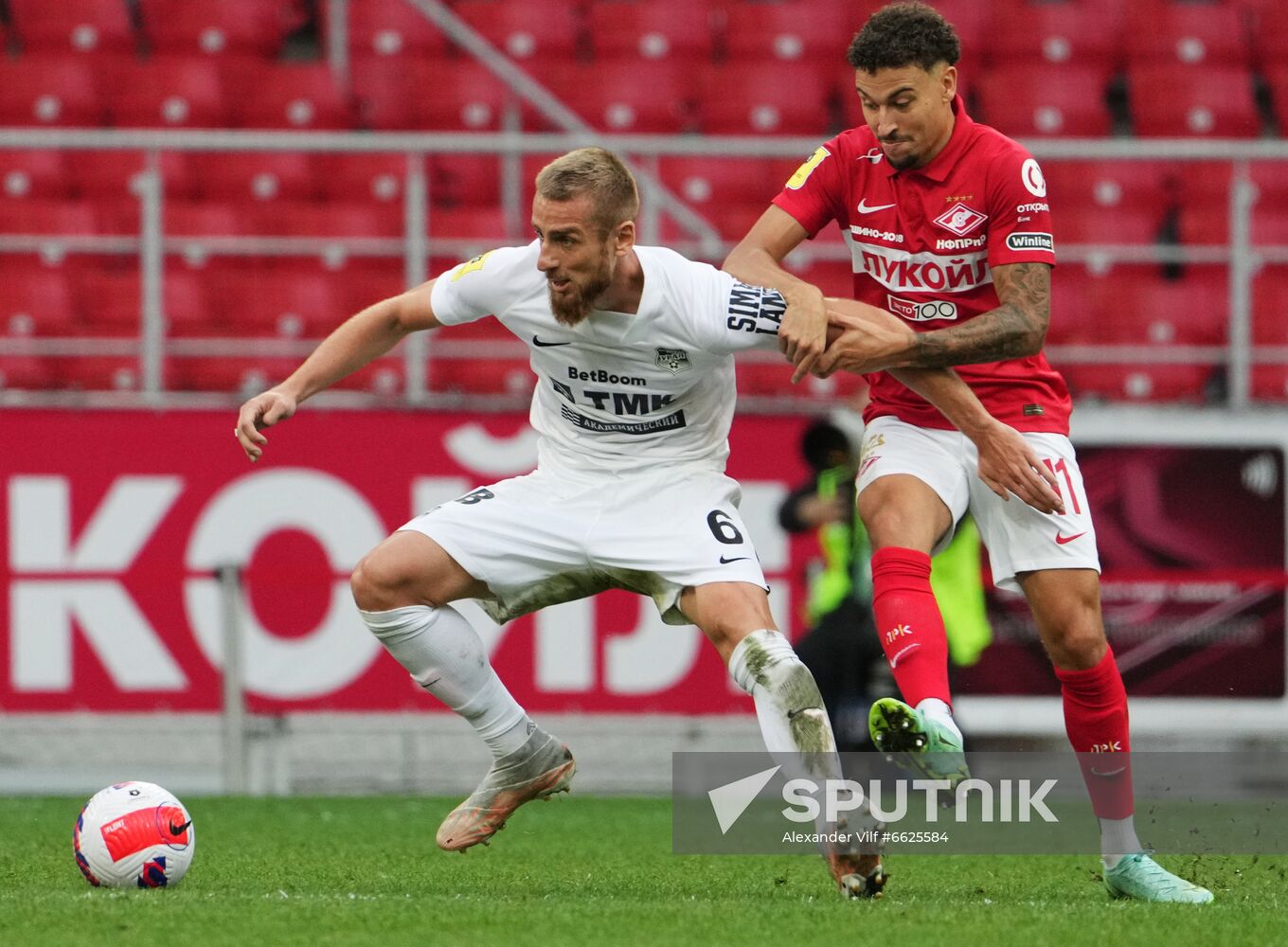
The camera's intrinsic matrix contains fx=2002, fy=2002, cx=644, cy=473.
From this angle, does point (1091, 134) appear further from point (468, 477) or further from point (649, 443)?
point (649, 443)

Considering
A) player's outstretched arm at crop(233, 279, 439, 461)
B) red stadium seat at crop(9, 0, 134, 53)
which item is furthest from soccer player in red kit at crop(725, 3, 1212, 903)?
red stadium seat at crop(9, 0, 134, 53)

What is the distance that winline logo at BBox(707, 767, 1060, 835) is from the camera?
509 centimetres

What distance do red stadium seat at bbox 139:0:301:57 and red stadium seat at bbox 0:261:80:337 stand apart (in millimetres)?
2267

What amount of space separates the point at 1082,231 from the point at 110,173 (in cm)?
566

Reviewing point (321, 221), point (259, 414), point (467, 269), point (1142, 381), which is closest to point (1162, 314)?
point (1142, 381)

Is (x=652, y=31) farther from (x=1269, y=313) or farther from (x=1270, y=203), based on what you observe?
(x=1269, y=313)

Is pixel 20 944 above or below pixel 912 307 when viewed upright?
below

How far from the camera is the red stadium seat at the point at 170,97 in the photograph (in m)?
12.4

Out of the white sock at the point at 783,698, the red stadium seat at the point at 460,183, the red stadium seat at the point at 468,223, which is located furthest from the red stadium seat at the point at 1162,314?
the white sock at the point at 783,698

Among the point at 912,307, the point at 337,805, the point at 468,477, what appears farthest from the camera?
the point at 468,477

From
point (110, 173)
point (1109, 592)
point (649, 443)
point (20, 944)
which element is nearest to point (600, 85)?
point (110, 173)

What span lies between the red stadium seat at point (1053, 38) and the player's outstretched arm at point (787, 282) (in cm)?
775

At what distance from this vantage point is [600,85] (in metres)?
12.6

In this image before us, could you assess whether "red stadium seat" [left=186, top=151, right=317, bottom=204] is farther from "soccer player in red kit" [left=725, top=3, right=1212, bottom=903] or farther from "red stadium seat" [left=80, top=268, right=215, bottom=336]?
"soccer player in red kit" [left=725, top=3, right=1212, bottom=903]
